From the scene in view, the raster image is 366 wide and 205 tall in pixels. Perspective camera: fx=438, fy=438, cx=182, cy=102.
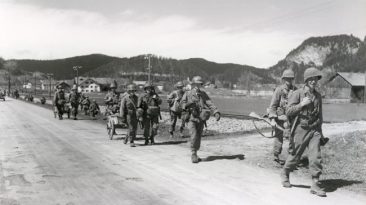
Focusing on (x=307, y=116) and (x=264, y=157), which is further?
(x=264, y=157)

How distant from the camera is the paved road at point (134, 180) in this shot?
22.0 ft

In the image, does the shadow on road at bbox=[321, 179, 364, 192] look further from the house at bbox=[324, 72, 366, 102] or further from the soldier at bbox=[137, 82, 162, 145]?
the house at bbox=[324, 72, 366, 102]

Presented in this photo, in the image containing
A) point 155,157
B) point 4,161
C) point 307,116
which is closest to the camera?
point 307,116

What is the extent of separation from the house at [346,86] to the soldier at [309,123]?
64.0 metres

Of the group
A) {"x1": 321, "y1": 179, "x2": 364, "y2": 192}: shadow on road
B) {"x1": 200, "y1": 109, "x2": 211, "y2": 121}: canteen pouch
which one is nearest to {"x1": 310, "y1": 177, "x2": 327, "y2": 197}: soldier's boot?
{"x1": 321, "y1": 179, "x2": 364, "y2": 192}: shadow on road

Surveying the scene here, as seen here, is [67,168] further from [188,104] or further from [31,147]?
[31,147]

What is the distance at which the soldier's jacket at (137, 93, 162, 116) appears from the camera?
1347cm

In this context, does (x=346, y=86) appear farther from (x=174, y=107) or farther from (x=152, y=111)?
(x=152, y=111)

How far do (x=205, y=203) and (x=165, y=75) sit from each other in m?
162

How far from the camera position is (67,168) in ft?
30.4

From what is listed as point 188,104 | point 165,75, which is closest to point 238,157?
point 188,104

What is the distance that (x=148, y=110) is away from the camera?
1373cm

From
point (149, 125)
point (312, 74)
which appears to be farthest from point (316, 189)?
point (149, 125)

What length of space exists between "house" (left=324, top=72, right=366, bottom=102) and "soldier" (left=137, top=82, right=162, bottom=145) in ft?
193
